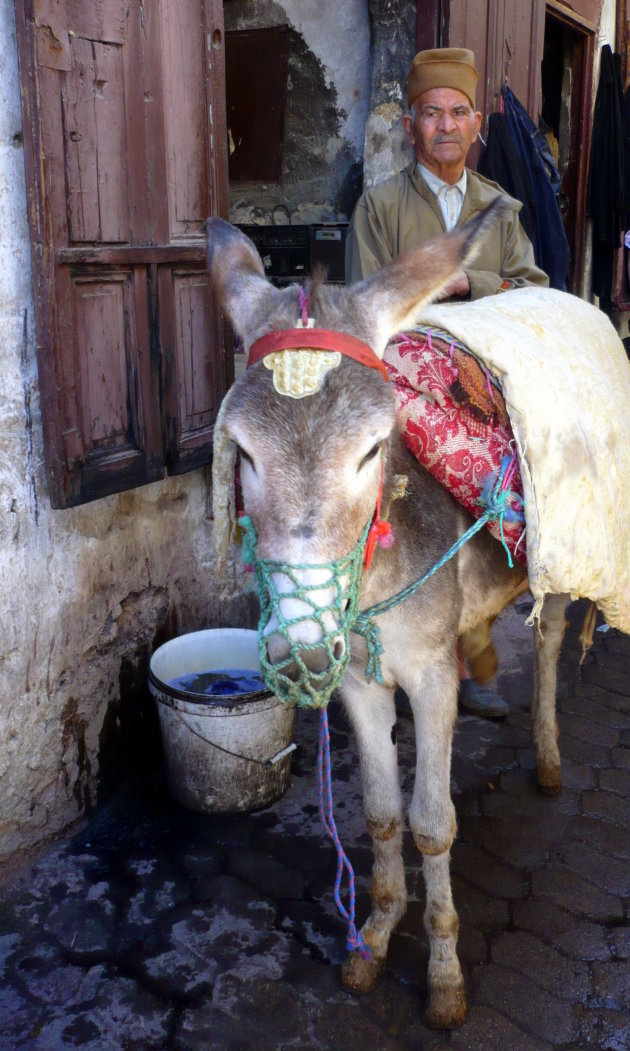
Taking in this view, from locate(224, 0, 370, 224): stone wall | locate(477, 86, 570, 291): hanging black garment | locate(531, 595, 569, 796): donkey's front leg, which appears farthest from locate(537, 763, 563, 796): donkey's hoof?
locate(224, 0, 370, 224): stone wall

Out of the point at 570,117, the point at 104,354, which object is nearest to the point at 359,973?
the point at 104,354

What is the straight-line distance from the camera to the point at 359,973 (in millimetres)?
2658

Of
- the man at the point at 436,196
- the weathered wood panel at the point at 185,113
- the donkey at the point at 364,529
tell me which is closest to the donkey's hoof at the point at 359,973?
the donkey at the point at 364,529

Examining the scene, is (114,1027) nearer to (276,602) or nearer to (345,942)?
(345,942)

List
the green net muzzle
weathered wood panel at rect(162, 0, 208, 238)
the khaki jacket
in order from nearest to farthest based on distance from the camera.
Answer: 1. the green net muzzle
2. weathered wood panel at rect(162, 0, 208, 238)
3. the khaki jacket

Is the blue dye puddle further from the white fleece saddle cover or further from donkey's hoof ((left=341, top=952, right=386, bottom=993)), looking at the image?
the white fleece saddle cover

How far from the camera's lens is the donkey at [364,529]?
73.8 inches

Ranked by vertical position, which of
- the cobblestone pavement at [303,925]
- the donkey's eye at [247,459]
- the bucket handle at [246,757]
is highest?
the donkey's eye at [247,459]

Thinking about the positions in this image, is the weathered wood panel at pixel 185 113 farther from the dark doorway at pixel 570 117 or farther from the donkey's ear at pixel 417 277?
the dark doorway at pixel 570 117

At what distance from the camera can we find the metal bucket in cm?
334

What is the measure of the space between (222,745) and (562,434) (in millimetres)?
1720

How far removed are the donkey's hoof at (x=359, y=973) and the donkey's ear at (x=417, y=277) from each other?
5.85 ft

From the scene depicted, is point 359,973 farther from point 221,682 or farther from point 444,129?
point 444,129

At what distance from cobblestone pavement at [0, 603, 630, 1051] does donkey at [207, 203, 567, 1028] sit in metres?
0.17
